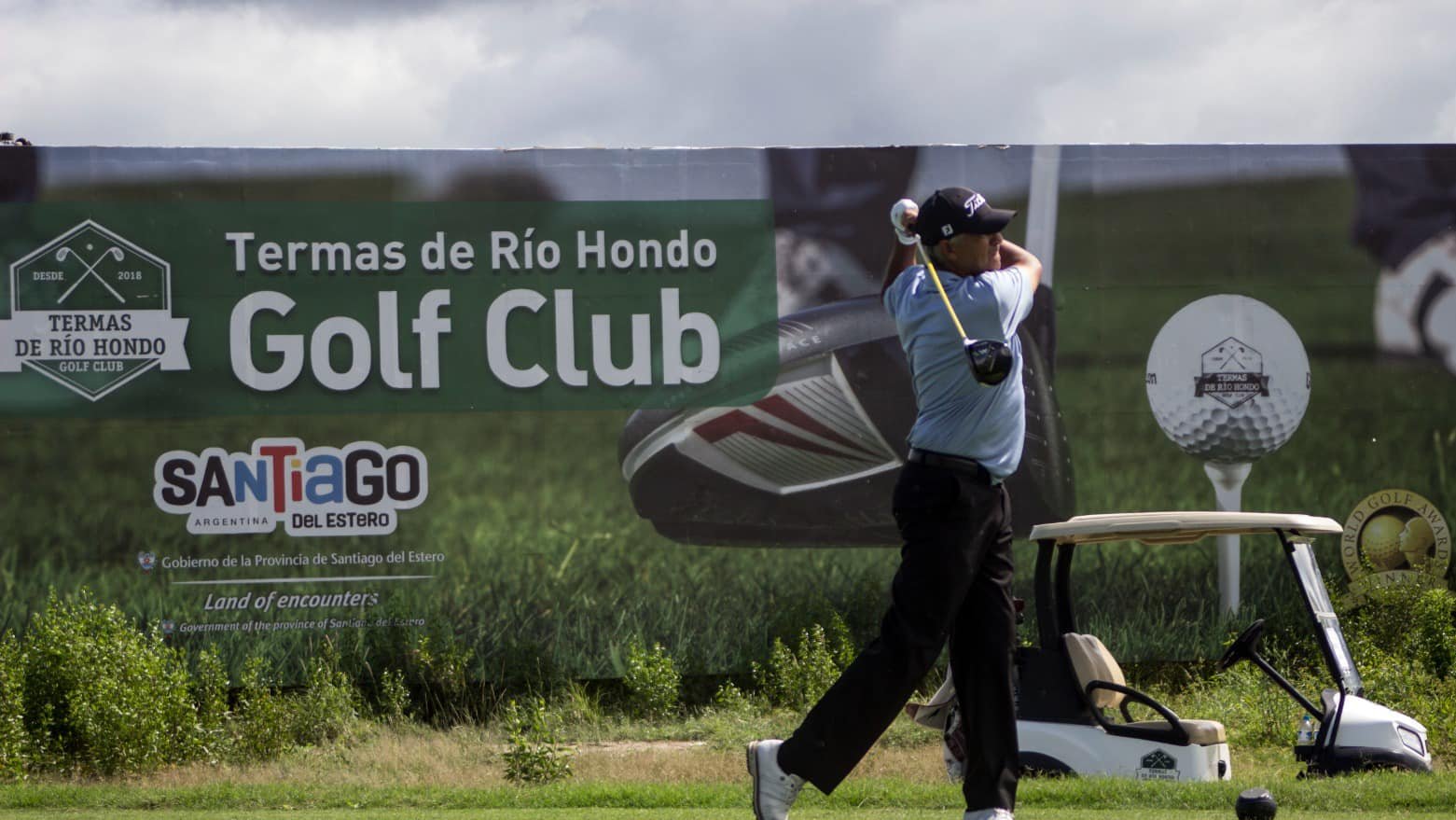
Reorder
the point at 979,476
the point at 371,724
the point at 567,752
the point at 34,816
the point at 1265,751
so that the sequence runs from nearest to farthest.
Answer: the point at 979,476 → the point at 34,816 → the point at 567,752 → the point at 1265,751 → the point at 371,724

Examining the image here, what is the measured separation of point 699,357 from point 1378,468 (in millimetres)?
4754

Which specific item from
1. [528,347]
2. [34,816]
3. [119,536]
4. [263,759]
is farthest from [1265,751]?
[119,536]

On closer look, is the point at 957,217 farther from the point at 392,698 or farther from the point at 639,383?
the point at 392,698

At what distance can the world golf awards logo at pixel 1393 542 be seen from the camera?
10.6 meters

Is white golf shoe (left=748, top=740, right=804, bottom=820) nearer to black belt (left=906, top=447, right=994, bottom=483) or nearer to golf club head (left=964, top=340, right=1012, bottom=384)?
black belt (left=906, top=447, right=994, bottom=483)

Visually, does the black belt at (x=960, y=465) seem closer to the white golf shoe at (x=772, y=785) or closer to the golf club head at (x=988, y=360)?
the golf club head at (x=988, y=360)

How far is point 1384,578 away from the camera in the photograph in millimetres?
10578

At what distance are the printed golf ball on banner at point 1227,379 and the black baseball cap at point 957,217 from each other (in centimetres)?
633

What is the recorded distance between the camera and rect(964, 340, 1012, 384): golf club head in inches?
166

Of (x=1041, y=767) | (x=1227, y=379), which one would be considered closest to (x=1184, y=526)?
(x=1041, y=767)

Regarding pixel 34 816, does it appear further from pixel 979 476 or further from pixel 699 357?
pixel 699 357

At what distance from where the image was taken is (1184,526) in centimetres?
710

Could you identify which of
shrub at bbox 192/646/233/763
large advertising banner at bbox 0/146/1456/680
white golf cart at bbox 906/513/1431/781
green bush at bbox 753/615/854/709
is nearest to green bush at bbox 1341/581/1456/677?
large advertising banner at bbox 0/146/1456/680

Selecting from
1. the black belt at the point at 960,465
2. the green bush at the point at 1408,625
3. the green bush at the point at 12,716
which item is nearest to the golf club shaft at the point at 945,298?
the black belt at the point at 960,465
